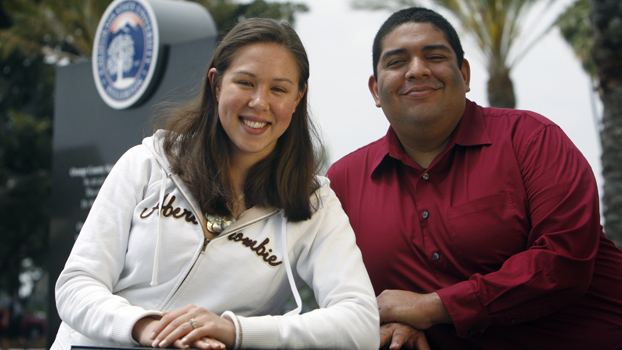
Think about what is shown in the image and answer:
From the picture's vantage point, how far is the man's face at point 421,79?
2.91 metres

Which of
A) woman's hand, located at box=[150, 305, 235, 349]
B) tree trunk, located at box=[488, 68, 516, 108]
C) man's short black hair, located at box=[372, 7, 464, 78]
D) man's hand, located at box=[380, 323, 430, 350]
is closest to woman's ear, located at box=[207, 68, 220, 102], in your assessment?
woman's hand, located at box=[150, 305, 235, 349]

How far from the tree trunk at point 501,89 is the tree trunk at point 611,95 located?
4242mm

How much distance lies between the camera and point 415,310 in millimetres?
2471

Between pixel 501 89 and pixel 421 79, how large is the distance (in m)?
8.78

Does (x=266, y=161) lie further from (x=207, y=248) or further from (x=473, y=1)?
(x=473, y=1)

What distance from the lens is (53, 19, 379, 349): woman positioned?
1.89 meters

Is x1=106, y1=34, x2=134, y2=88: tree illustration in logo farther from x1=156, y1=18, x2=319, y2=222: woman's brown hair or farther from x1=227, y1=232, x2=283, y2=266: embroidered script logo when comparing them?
x1=227, y1=232, x2=283, y2=266: embroidered script logo

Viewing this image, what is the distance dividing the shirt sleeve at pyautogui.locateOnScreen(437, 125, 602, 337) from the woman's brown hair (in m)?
0.77

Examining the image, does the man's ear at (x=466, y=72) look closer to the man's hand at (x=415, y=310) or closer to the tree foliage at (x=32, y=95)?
the man's hand at (x=415, y=310)

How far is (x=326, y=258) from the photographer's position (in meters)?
2.18

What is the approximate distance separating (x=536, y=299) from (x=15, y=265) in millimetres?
17742

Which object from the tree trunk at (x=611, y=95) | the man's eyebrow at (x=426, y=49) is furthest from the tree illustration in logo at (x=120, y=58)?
the tree trunk at (x=611, y=95)

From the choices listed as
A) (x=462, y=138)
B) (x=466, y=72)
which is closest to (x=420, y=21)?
(x=466, y=72)

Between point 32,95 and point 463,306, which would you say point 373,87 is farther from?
point 32,95
